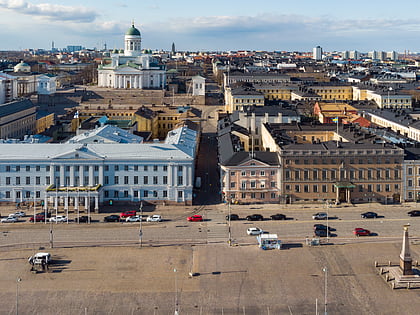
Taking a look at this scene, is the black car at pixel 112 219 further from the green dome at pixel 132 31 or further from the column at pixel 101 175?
the green dome at pixel 132 31

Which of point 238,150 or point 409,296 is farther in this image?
point 238,150

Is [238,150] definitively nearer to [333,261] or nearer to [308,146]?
[308,146]

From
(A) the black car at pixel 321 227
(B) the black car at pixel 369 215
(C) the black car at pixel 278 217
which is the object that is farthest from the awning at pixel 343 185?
(A) the black car at pixel 321 227

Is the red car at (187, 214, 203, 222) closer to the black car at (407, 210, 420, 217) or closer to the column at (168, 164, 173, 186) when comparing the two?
A: the column at (168, 164, 173, 186)

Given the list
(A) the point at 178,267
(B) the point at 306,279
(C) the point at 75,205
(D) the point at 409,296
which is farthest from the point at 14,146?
(D) the point at 409,296

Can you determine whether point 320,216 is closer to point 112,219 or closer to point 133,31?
point 112,219

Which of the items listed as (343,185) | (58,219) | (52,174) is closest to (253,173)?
(343,185)

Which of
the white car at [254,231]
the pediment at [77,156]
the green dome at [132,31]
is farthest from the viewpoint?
the green dome at [132,31]

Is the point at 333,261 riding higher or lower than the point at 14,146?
lower
